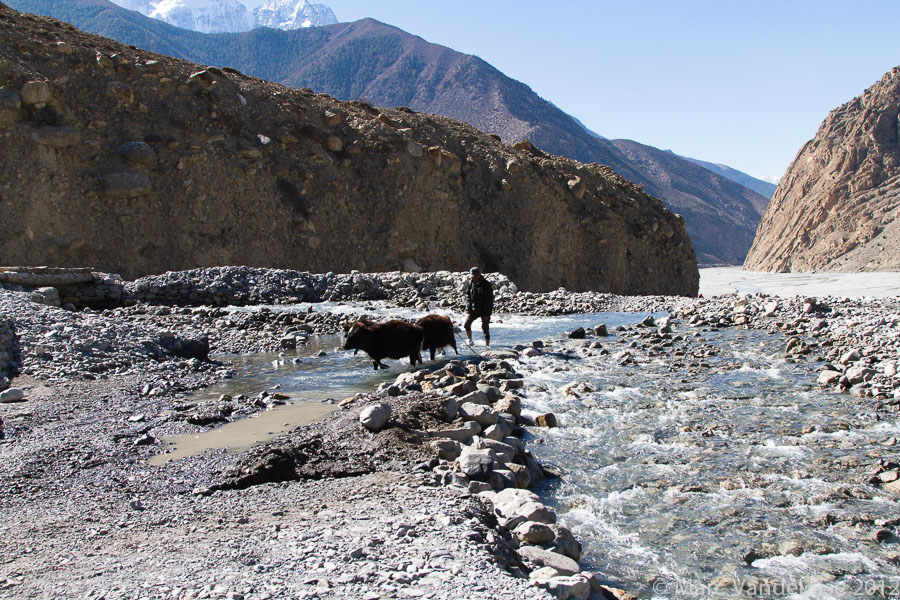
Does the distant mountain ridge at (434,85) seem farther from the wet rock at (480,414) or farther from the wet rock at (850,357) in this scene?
the wet rock at (480,414)

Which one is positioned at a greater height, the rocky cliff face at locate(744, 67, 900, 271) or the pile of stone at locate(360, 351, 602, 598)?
the rocky cliff face at locate(744, 67, 900, 271)

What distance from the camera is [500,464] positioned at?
17.9ft

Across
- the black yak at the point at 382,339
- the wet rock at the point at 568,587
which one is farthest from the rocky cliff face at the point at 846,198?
the wet rock at the point at 568,587

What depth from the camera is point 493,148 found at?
40.9 meters

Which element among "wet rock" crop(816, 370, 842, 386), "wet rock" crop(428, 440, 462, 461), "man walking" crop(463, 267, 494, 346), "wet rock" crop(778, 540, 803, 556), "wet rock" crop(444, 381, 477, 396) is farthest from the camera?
"man walking" crop(463, 267, 494, 346)

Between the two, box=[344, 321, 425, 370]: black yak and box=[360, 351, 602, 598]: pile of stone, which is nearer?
box=[360, 351, 602, 598]: pile of stone

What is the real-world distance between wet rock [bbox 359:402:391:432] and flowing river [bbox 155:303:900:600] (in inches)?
49.0

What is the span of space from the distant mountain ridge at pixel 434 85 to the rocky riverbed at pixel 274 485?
347 feet

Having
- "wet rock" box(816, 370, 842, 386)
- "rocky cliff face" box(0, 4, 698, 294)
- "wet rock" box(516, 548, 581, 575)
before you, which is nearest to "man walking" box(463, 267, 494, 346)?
"wet rock" box(816, 370, 842, 386)

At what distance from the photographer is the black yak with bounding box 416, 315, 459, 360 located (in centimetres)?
1177

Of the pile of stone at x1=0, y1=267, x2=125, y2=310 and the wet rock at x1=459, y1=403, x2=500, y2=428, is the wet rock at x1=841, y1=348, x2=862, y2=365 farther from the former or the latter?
the pile of stone at x1=0, y1=267, x2=125, y2=310

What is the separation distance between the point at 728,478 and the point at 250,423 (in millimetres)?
5282

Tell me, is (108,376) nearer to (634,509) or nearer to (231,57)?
(634,509)

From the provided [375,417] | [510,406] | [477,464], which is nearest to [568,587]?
[477,464]
